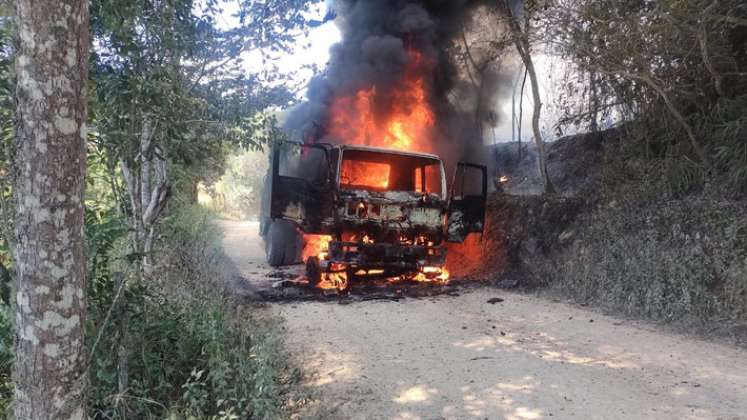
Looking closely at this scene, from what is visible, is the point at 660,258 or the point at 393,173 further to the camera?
the point at 393,173

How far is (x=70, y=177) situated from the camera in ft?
6.82

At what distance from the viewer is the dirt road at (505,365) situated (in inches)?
136

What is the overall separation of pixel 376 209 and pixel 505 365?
3.76 metres

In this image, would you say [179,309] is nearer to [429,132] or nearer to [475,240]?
[475,240]

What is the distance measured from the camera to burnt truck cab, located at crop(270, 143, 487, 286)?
7.50 meters

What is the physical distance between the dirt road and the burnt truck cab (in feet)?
4.08

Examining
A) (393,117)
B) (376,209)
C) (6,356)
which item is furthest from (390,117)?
(6,356)

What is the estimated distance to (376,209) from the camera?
24.9ft

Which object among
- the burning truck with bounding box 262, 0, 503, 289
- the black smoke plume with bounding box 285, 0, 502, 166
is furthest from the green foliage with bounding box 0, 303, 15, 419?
the black smoke plume with bounding box 285, 0, 502, 166

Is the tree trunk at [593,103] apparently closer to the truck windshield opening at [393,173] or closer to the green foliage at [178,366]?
the truck windshield opening at [393,173]

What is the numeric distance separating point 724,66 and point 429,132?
633 cm

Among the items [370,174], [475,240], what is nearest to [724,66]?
[475,240]

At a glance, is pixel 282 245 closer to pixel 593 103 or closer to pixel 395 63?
pixel 395 63

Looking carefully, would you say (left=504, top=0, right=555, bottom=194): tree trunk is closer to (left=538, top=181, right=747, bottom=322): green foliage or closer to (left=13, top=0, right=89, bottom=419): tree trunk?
(left=538, top=181, right=747, bottom=322): green foliage
